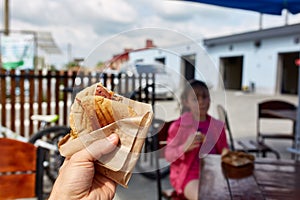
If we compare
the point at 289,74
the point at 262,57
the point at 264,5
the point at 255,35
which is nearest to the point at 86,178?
the point at 264,5

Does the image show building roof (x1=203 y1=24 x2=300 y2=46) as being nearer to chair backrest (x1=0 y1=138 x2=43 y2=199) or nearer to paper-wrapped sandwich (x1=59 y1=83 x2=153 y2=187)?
chair backrest (x1=0 y1=138 x2=43 y2=199)

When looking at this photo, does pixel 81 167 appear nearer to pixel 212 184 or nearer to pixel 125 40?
pixel 125 40

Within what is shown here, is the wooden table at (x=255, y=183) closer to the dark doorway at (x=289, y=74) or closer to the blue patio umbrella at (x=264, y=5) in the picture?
the blue patio umbrella at (x=264, y=5)

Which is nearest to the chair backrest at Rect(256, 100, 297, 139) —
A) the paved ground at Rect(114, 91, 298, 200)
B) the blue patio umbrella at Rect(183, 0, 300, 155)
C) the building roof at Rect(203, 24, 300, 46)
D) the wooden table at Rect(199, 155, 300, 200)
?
the paved ground at Rect(114, 91, 298, 200)

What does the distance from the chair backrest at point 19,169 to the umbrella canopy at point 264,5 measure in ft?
6.06

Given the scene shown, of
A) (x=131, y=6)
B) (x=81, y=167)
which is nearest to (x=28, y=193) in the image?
(x=81, y=167)

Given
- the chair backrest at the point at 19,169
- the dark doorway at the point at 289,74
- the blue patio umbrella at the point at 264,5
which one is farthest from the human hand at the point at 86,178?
the dark doorway at the point at 289,74

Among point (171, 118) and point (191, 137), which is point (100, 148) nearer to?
point (191, 137)

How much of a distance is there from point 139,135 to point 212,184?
0.90m

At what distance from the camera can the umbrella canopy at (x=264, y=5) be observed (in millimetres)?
2570

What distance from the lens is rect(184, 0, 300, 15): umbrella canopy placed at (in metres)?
2.57

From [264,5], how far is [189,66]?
6.32ft

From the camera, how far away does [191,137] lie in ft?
4.06

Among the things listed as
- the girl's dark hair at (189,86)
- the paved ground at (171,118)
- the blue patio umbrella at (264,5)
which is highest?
the blue patio umbrella at (264,5)
